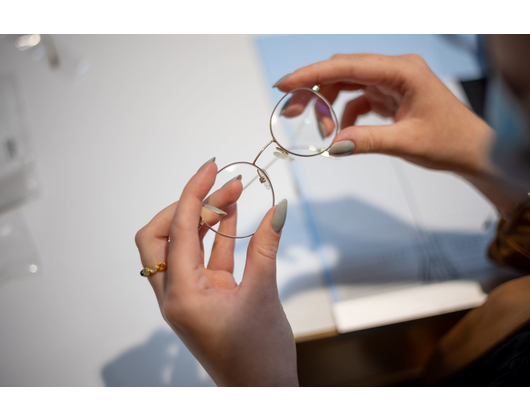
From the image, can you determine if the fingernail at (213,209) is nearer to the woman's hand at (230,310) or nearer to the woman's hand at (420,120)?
the woman's hand at (230,310)

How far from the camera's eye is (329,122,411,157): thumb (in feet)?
1.55

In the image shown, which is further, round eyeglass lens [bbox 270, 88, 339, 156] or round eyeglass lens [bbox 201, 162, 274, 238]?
round eyeglass lens [bbox 270, 88, 339, 156]

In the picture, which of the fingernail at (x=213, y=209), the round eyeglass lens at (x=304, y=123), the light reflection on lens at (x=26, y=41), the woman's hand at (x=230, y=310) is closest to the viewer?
the woman's hand at (x=230, y=310)

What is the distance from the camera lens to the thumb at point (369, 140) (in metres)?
0.47

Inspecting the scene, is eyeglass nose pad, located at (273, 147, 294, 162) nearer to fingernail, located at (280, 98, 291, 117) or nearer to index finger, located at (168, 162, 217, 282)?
fingernail, located at (280, 98, 291, 117)

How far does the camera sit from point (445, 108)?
20.3 inches

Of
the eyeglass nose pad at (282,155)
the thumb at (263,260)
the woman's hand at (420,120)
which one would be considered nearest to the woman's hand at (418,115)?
the woman's hand at (420,120)

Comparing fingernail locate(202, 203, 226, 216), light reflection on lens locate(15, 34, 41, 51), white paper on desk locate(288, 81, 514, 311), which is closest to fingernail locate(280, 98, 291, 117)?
white paper on desk locate(288, 81, 514, 311)

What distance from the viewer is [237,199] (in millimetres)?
516

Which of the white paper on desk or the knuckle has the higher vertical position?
the knuckle

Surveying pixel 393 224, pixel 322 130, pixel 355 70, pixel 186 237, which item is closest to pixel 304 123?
pixel 322 130

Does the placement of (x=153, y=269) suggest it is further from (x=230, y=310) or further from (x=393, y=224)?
(x=393, y=224)

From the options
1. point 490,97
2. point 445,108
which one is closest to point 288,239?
point 445,108
